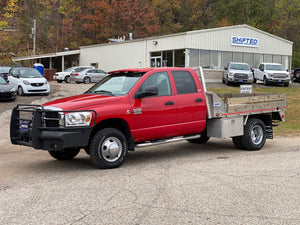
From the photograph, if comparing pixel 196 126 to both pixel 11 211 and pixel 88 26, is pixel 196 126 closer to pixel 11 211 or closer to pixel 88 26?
pixel 11 211

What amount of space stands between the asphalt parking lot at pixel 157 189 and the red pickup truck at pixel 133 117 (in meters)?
0.47

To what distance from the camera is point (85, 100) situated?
7594mm

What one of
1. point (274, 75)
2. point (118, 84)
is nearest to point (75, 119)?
point (118, 84)

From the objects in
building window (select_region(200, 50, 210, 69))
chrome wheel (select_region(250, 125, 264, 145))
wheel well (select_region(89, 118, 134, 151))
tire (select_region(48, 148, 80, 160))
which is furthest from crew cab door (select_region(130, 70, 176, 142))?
building window (select_region(200, 50, 210, 69))

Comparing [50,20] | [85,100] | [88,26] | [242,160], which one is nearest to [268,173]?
[242,160]

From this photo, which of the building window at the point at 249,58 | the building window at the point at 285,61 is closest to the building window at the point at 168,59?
the building window at the point at 249,58

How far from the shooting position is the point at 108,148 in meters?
7.49

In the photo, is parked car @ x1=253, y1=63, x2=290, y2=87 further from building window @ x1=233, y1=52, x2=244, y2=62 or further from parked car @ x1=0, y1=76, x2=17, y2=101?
Answer: parked car @ x1=0, y1=76, x2=17, y2=101

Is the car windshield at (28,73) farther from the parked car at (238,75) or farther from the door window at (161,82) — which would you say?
the door window at (161,82)

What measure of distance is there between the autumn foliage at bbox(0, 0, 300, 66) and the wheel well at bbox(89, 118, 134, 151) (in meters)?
51.4

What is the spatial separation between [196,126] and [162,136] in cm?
97

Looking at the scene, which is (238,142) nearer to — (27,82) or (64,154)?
(64,154)

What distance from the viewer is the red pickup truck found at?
7.20 meters

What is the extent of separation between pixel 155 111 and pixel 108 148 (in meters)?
1.30
